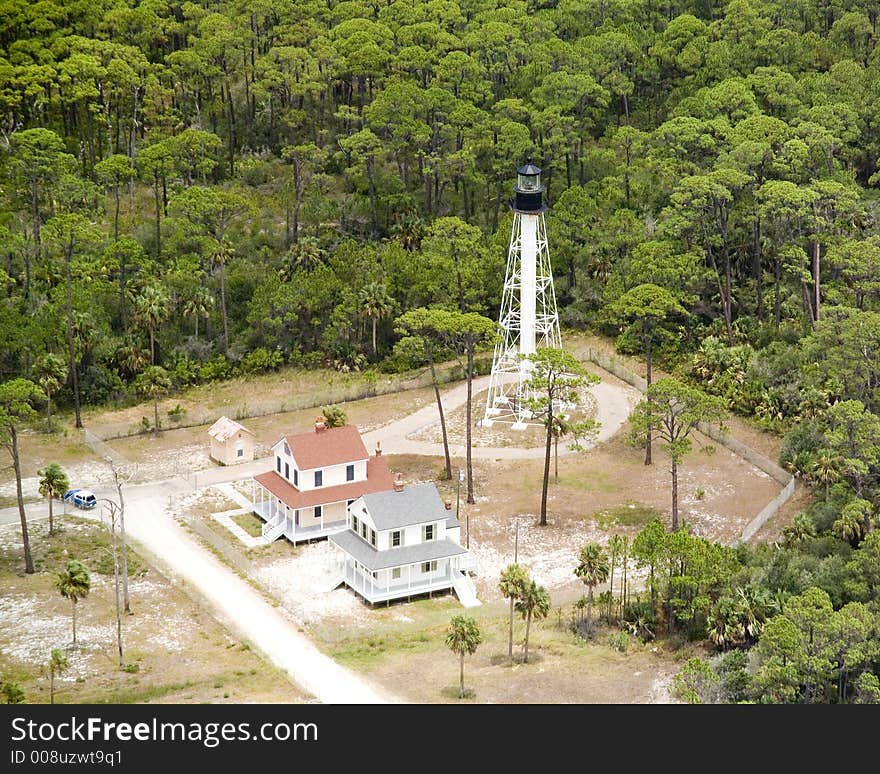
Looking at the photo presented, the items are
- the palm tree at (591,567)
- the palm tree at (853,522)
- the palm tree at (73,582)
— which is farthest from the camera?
the palm tree at (853,522)

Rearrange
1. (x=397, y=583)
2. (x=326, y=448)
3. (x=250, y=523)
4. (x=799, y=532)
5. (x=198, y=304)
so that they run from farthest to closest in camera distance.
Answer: (x=198, y=304) < (x=250, y=523) < (x=326, y=448) < (x=799, y=532) < (x=397, y=583)

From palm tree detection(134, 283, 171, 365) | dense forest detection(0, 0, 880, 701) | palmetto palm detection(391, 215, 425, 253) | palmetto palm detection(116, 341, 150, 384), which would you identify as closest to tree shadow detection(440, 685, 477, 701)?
dense forest detection(0, 0, 880, 701)

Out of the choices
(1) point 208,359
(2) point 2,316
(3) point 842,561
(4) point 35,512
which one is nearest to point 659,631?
(3) point 842,561

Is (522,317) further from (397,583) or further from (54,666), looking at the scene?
(54,666)

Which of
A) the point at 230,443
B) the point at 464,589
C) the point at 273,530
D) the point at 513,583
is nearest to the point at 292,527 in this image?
the point at 273,530

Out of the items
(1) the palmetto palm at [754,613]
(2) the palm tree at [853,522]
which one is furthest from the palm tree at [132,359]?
(2) the palm tree at [853,522]

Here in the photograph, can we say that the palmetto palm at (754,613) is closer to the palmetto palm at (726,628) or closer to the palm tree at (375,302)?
the palmetto palm at (726,628)

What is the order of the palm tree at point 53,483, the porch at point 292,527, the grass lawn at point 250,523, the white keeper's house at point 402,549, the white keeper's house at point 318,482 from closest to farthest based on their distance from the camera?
the white keeper's house at point 402,549
the palm tree at point 53,483
the porch at point 292,527
the white keeper's house at point 318,482
the grass lawn at point 250,523

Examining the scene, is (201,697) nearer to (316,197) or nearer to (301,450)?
(301,450)

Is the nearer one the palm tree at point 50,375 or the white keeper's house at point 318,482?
the white keeper's house at point 318,482
